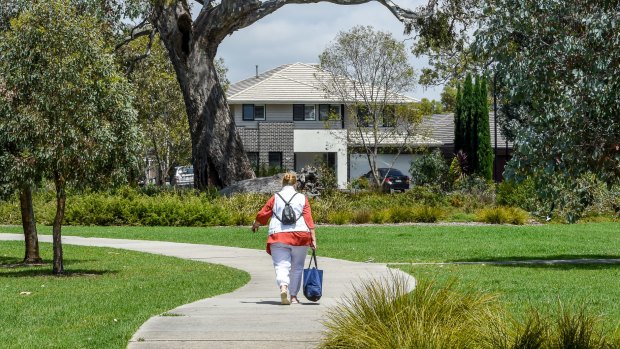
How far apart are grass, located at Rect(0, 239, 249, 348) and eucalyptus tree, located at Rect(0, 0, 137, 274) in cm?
201

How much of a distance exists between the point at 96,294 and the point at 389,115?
3993 centimetres

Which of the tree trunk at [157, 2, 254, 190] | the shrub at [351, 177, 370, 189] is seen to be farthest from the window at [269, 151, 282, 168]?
the tree trunk at [157, 2, 254, 190]

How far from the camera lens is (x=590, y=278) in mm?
17000

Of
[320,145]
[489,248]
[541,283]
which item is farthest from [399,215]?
[320,145]

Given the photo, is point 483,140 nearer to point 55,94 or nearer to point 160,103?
point 160,103

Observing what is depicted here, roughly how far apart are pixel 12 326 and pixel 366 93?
42.2m

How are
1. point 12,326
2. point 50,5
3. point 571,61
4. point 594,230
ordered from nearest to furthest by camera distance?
point 571,61 → point 12,326 → point 50,5 → point 594,230

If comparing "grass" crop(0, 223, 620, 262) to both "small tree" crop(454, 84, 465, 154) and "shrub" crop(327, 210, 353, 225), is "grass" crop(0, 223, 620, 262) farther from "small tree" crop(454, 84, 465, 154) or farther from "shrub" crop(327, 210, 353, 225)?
"small tree" crop(454, 84, 465, 154)

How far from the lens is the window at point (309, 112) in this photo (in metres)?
64.0

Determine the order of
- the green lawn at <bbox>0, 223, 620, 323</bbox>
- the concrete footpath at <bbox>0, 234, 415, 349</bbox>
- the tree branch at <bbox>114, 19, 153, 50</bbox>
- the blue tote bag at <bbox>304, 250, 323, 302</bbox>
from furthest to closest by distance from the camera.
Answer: the tree branch at <bbox>114, 19, 153, 50</bbox>, the green lawn at <bbox>0, 223, 620, 323</bbox>, the blue tote bag at <bbox>304, 250, 323, 302</bbox>, the concrete footpath at <bbox>0, 234, 415, 349</bbox>

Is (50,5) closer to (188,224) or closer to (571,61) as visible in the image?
(571,61)

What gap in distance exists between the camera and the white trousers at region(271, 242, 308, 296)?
1368 centimetres

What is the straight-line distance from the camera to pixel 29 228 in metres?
21.0

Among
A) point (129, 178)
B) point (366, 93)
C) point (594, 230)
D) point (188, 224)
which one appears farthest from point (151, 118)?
point (129, 178)
